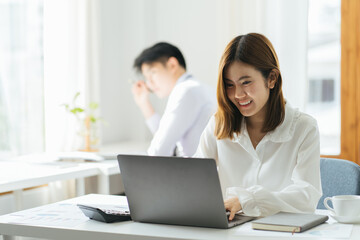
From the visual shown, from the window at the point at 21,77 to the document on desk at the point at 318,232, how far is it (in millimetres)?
1968

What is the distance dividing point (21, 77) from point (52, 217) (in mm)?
1711

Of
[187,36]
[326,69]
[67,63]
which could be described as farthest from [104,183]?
[326,69]

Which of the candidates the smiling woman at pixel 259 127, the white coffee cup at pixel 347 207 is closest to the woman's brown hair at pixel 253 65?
the smiling woman at pixel 259 127

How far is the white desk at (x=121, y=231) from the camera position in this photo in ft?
4.63

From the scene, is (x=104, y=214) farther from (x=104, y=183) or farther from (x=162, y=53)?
(x=162, y=53)

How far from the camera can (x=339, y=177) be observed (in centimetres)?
197

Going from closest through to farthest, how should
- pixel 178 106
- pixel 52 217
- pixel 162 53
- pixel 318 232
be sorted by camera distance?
pixel 318 232 → pixel 52 217 → pixel 178 106 → pixel 162 53

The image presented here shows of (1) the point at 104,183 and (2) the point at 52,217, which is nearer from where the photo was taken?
(2) the point at 52,217

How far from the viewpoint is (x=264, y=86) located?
1.87 m

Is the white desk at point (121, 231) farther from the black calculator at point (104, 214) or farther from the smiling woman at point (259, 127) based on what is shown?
the smiling woman at point (259, 127)

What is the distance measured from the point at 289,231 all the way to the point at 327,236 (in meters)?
0.09

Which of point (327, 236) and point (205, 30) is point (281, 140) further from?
point (205, 30)

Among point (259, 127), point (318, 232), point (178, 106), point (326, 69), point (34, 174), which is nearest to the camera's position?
point (318, 232)

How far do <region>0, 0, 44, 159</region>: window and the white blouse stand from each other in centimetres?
148
